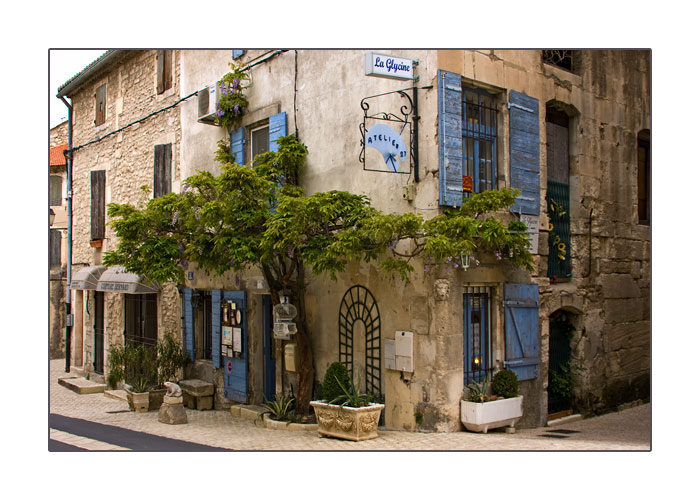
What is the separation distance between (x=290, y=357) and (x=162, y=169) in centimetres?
551

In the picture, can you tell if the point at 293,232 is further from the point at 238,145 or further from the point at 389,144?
the point at 238,145

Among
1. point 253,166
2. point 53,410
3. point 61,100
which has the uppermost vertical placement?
point 61,100

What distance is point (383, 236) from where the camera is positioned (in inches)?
300

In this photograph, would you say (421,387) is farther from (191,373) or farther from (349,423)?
(191,373)

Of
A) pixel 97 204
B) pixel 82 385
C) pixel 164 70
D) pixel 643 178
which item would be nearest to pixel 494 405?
pixel 643 178

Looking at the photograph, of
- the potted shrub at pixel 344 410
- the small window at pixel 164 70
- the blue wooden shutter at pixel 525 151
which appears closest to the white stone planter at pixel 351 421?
the potted shrub at pixel 344 410

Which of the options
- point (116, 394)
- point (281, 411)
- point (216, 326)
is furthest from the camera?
point (116, 394)

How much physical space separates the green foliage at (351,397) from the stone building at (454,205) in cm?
44

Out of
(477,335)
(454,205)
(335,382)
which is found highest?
(454,205)

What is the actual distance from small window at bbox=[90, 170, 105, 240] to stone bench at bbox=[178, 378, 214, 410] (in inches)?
207

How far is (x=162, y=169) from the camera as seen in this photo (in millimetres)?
13391

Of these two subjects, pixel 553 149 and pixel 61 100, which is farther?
pixel 61 100

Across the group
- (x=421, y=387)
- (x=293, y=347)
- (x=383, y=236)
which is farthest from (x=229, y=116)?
(x=421, y=387)

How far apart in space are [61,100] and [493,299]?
40.4ft
